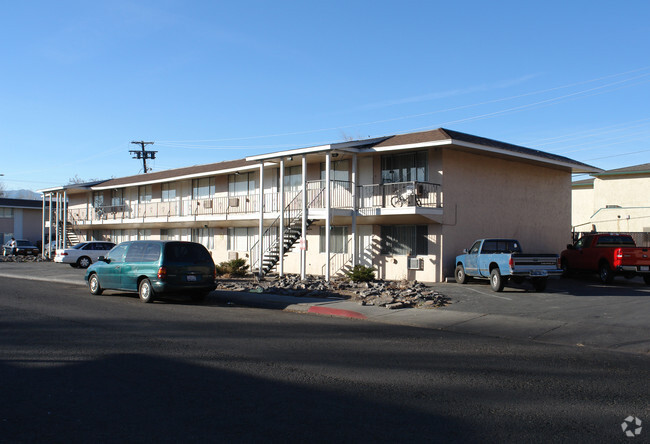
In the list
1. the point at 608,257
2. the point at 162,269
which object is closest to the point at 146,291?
the point at 162,269

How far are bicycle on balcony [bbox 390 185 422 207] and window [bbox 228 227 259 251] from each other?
10126 mm

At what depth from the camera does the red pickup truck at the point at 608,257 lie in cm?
1988

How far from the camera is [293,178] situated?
27.8 metres

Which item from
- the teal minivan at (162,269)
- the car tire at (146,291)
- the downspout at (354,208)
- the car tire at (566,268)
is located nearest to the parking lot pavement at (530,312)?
the teal minivan at (162,269)

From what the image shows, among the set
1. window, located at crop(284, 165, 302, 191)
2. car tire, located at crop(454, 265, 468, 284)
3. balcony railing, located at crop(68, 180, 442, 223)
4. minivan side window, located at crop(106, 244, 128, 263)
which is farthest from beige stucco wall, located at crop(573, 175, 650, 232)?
minivan side window, located at crop(106, 244, 128, 263)

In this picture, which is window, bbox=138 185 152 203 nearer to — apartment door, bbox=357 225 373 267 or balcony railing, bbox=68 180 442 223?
balcony railing, bbox=68 180 442 223

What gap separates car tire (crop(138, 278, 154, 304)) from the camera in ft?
51.8

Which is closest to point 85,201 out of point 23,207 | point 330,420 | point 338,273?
point 23,207

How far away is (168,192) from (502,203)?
→ 21.8 meters

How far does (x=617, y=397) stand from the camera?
6629mm

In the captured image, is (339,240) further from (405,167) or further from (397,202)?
(405,167)

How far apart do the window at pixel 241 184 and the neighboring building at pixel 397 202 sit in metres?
0.06

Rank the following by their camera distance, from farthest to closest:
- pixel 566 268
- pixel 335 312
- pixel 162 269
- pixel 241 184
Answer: pixel 241 184 → pixel 566 268 → pixel 162 269 → pixel 335 312

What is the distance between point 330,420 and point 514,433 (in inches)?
67.8
